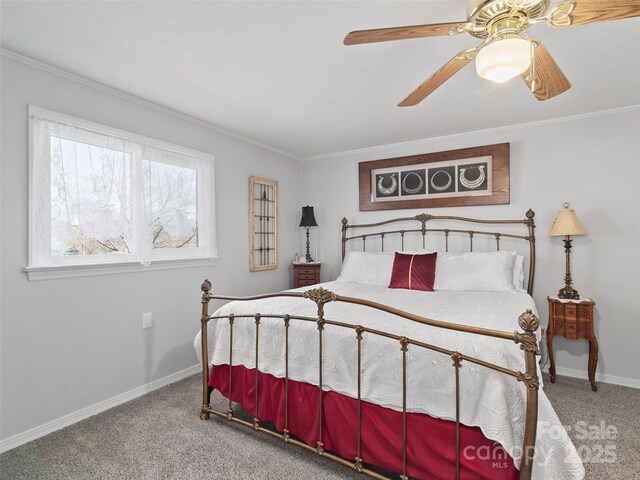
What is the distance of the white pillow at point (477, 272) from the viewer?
293cm

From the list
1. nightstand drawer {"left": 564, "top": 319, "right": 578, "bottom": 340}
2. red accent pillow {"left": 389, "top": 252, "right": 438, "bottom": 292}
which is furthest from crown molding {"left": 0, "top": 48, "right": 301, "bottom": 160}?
nightstand drawer {"left": 564, "top": 319, "right": 578, "bottom": 340}

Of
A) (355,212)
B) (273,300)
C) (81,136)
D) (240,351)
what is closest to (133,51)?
(81,136)

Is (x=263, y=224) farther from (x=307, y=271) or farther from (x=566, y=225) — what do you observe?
(x=566, y=225)

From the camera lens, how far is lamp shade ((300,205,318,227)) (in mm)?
4262

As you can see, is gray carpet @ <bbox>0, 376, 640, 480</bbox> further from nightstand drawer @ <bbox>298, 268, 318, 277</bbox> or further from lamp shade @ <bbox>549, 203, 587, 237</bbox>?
nightstand drawer @ <bbox>298, 268, 318, 277</bbox>

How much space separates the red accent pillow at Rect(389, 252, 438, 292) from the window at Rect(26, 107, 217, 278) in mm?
1815

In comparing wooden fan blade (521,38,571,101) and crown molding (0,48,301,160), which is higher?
crown molding (0,48,301,160)

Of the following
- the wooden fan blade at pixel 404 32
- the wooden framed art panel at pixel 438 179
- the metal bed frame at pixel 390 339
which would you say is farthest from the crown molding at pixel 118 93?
the wooden fan blade at pixel 404 32

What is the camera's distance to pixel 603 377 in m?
3.02

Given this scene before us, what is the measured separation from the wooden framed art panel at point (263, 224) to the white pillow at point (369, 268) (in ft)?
3.21

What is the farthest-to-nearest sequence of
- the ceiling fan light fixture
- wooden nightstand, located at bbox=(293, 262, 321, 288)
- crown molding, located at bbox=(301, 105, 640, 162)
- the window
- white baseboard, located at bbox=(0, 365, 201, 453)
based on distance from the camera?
wooden nightstand, located at bbox=(293, 262, 321, 288) → crown molding, located at bbox=(301, 105, 640, 162) → the window → white baseboard, located at bbox=(0, 365, 201, 453) → the ceiling fan light fixture

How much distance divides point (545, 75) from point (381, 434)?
198 cm

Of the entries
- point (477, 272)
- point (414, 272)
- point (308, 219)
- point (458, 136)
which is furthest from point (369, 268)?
point (458, 136)

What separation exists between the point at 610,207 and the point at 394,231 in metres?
1.98
